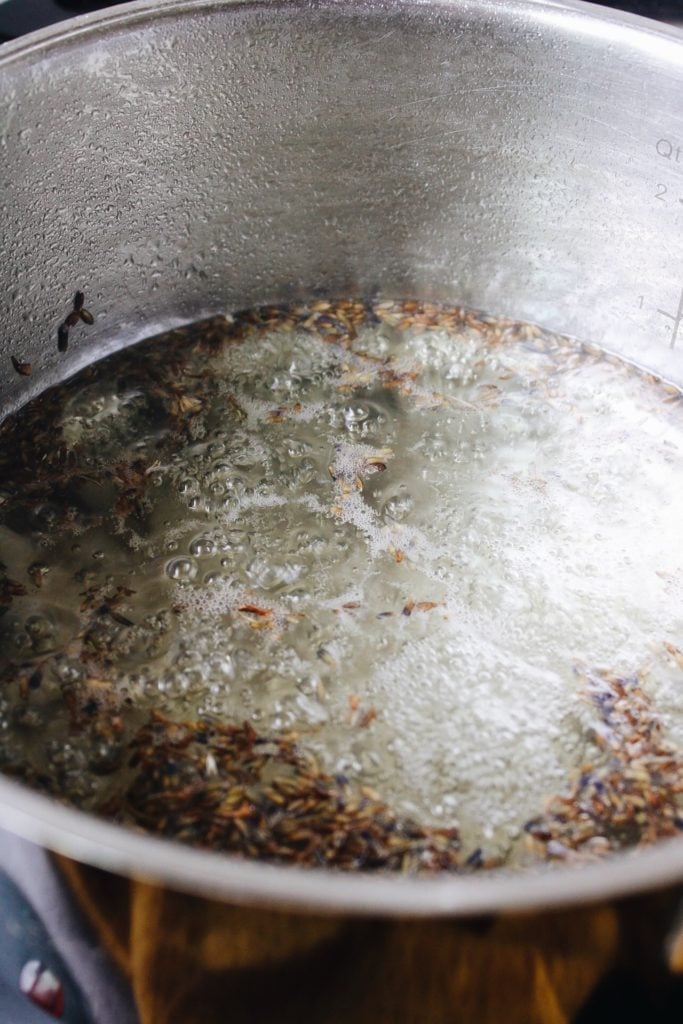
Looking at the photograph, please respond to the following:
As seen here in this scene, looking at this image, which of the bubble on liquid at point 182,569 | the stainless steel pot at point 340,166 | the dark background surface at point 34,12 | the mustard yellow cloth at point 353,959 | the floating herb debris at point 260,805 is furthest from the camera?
the dark background surface at point 34,12

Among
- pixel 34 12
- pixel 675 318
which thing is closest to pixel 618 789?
pixel 675 318

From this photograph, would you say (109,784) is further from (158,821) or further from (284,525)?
(284,525)

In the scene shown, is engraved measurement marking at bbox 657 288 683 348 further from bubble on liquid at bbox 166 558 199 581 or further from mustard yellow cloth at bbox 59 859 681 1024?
mustard yellow cloth at bbox 59 859 681 1024

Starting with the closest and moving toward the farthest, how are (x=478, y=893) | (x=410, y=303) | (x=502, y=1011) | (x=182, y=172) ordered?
(x=478, y=893) → (x=502, y=1011) → (x=182, y=172) → (x=410, y=303)

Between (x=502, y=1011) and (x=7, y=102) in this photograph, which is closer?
(x=502, y=1011)

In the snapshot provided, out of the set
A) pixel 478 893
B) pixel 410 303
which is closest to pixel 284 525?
pixel 410 303

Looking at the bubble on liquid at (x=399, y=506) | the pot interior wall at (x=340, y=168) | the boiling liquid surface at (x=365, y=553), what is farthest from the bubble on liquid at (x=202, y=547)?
the pot interior wall at (x=340, y=168)

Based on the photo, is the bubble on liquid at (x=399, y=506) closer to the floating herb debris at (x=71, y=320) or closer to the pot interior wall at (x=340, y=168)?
the pot interior wall at (x=340, y=168)
